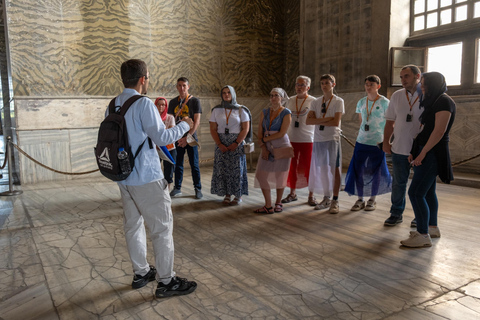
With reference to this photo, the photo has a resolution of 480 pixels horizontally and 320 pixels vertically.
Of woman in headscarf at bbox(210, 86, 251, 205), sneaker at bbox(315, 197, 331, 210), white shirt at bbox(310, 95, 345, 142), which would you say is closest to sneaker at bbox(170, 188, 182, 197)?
woman in headscarf at bbox(210, 86, 251, 205)

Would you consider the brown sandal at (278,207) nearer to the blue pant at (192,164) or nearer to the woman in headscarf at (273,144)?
the woman in headscarf at (273,144)

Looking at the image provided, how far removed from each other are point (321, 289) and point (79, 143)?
6404 mm

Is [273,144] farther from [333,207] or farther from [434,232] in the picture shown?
[434,232]

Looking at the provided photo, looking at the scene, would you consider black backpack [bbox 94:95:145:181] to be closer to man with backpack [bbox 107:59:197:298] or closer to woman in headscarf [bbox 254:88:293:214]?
man with backpack [bbox 107:59:197:298]

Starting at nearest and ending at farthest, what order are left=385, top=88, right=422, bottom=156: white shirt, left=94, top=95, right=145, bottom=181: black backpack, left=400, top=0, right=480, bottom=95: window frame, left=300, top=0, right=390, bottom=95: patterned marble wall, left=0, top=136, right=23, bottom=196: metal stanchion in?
left=94, top=95, right=145, bottom=181: black backpack
left=385, top=88, right=422, bottom=156: white shirt
left=0, top=136, right=23, bottom=196: metal stanchion
left=400, top=0, right=480, bottom=95: window frame
left=300, top=0, right=390, bottom=95: patterned marble wall

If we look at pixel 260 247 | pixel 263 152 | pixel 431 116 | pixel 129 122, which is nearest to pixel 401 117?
pixel 431 116

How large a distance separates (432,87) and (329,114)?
1.50 m

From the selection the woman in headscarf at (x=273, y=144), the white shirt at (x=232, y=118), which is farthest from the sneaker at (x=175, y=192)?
the woman in headscarf at (x=273, y=144)

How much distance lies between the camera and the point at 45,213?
5.09m

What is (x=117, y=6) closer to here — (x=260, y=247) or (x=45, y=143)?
(x=45, y=143)

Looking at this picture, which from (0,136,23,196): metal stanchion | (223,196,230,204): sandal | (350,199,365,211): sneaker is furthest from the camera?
(0,136,23,196): metal stanchion

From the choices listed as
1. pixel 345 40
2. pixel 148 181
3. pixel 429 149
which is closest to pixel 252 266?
pixel 148 181

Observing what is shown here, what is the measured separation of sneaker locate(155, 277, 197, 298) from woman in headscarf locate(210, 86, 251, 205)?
2612 mm

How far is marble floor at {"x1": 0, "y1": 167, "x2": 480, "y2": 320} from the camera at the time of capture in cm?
252
